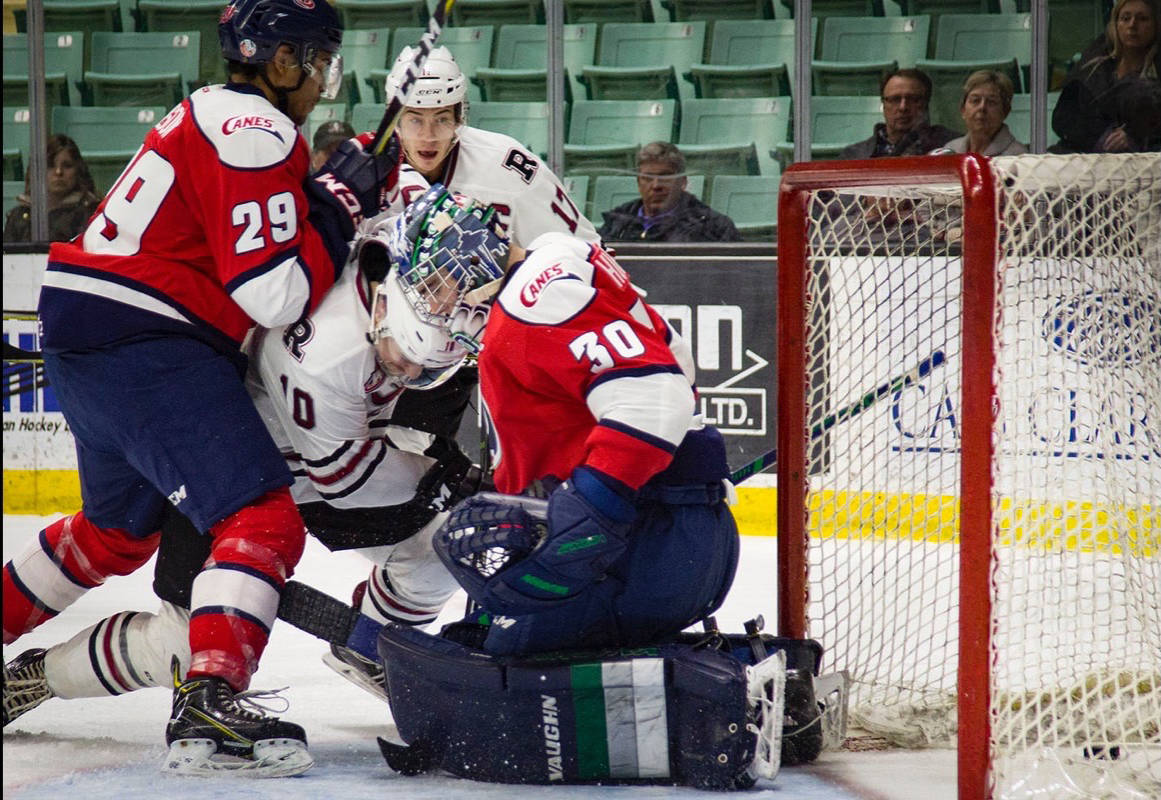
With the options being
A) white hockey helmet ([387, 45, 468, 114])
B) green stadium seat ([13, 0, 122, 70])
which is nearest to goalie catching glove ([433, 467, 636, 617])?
white hockey helmet ([387, 45, 468, 114])

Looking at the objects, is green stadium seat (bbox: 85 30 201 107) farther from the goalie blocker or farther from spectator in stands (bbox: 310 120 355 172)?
the goalie blocker

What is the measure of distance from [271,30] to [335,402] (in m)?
0.55

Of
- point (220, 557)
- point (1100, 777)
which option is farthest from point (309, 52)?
point (1100, 777)

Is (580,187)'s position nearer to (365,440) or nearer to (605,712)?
(365,440)

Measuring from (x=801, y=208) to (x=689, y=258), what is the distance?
2.18m

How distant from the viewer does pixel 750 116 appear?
491cm

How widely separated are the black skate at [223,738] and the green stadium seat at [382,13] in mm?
3617

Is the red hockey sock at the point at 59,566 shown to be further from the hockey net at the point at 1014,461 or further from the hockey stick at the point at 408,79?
the hockey net at the point at 1014,461

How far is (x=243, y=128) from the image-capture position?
82.2 inches

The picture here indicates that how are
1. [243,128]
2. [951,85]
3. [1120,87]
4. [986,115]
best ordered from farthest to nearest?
1. [951,85]
2. [986,115]
3. [1120,87]
4. [243,128]

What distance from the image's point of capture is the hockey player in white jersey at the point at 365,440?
197cm

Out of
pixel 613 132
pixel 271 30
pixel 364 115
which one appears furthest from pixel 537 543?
pixel 364 115

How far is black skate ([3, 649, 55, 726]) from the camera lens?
226 centimetres

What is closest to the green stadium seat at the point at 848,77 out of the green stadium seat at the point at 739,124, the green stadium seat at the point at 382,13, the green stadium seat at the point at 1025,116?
the green stadium seat at the point at 739,124
